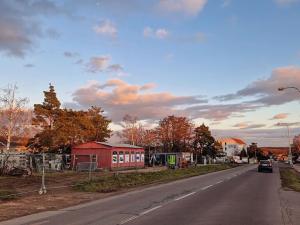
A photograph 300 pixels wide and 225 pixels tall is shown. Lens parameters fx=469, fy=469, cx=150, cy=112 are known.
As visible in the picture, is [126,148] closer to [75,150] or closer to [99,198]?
[75,150]

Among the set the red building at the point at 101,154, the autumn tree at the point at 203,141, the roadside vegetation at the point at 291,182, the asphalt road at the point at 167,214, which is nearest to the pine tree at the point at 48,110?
the red building at the point at 101,154

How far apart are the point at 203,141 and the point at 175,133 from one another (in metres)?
9.90

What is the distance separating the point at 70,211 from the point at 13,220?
8.57 ft

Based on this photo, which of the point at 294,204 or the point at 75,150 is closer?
the point at 294,204

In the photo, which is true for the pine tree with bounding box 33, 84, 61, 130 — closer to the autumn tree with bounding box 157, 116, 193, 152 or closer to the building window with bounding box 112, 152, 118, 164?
the building window with bounding box 112, 152, 118, 164

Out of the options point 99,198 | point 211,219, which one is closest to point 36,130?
point 99,198

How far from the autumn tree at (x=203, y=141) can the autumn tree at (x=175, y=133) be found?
12.5 ft

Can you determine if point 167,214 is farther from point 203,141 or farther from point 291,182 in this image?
point 203,141

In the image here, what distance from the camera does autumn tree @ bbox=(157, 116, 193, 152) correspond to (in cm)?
11288

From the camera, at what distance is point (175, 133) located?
114m

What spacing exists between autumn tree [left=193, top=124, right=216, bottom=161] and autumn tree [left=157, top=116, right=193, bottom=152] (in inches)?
151

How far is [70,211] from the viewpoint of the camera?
1645 centimetres

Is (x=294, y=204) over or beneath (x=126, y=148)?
beneath

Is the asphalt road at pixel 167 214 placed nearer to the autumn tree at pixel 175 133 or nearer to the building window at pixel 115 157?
the building window at pixel 115 157
